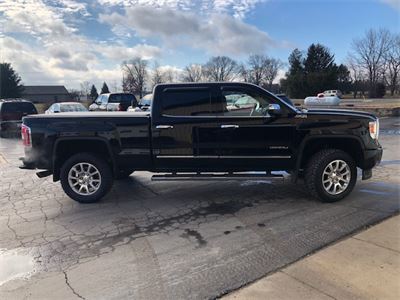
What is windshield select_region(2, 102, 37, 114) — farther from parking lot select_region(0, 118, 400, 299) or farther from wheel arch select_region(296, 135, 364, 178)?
wheel arch select_region(296, 135, 364, 178)

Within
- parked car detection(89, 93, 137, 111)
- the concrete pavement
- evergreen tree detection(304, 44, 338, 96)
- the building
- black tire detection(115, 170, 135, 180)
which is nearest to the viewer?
the concrete pavement

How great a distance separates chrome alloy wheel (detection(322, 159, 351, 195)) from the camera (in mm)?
5836

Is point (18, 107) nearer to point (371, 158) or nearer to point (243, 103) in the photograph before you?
point (243, 103)

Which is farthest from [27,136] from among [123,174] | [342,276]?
[342,276]

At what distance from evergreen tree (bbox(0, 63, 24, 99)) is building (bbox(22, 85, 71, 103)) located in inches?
1673

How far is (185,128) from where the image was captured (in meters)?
5.89

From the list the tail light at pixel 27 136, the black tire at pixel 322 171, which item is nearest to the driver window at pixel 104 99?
the tail light at pixel 27 136

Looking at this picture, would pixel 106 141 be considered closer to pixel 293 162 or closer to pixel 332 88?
pixel 293 162

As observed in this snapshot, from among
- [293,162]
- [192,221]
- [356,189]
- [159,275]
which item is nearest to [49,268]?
[159,275]

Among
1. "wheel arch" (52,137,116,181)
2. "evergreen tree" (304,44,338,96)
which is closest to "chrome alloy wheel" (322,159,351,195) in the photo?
"wheel arch" (52,137,116,181)

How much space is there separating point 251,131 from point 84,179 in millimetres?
2747

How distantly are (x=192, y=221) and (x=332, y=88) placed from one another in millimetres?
64797

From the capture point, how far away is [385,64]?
250 feet

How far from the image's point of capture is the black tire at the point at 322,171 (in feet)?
19.0
